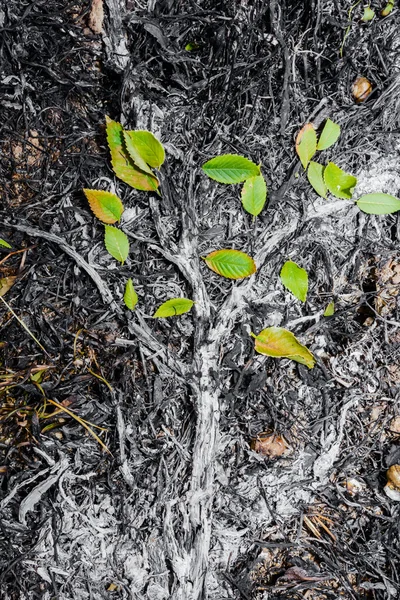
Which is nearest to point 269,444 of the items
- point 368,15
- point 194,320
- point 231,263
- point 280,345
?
point 280,345

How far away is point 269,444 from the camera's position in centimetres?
132

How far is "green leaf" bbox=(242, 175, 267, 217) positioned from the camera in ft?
4.21

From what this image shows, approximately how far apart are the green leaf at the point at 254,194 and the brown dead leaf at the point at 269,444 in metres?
0.64

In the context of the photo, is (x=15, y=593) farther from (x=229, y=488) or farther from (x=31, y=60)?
(x=31, y=60)

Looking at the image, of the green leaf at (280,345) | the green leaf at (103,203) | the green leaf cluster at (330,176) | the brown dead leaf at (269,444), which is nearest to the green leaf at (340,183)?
the green leaf cluster at (330,176)

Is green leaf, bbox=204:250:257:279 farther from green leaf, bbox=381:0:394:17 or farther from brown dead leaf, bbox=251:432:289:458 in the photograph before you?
green leaf, bbox=381:0:394:17

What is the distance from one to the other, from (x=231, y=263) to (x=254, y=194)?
0.68 feet

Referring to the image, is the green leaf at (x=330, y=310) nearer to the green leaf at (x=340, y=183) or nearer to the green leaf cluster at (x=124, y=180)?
the green leaf at (x=340, y=183)

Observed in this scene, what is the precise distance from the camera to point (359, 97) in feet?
4.42

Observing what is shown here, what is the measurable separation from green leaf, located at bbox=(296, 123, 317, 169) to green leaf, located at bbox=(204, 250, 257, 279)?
332 millimetres

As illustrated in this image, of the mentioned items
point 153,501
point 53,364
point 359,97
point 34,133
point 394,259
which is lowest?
point 153,501

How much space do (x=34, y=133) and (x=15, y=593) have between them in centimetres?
131

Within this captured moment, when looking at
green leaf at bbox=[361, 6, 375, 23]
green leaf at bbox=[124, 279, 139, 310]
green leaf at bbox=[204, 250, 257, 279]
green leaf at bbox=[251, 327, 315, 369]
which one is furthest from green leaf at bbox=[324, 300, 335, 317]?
green leaf at bbox=[361, 6, 375, 23]

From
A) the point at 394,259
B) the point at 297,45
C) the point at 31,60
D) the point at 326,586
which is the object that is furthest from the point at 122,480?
the point at 297,45
